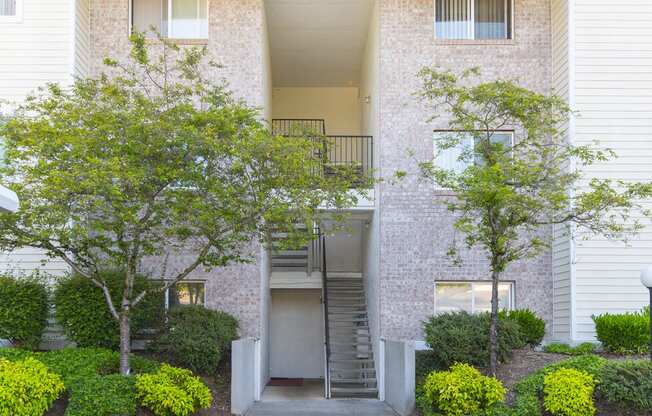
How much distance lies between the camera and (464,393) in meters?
12.0

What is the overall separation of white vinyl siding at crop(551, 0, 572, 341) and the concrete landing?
3.71 metres

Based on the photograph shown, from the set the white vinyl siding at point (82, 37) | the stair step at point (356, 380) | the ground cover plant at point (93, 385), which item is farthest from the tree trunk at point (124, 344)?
the white vinyl siding at point (82, 37)

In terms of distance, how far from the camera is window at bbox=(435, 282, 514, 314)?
15.7 metres

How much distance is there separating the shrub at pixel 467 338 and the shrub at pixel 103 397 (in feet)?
16.7

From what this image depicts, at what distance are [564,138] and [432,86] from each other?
123 inches

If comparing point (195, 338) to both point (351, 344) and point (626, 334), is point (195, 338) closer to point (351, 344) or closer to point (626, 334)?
point (351, 344)

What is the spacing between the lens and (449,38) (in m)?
16.2

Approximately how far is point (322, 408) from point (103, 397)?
4.14 m

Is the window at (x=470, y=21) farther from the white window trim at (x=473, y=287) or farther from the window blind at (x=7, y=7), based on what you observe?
the window blind at (x=7, y=7)

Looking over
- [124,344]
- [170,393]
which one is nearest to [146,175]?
[124,344]

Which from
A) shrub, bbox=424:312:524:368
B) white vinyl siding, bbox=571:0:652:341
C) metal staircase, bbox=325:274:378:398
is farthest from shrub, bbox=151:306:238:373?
white vinyl siding, bbox=571:0:652:341

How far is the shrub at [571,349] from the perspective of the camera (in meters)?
14.1

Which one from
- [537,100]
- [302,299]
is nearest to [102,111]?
[537,100]

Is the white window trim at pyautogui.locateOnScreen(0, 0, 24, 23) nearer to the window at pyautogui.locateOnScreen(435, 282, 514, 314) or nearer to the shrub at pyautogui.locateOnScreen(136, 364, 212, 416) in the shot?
the shrub at pyautogui.locateOnScreen(136, 364, 212, 416)
